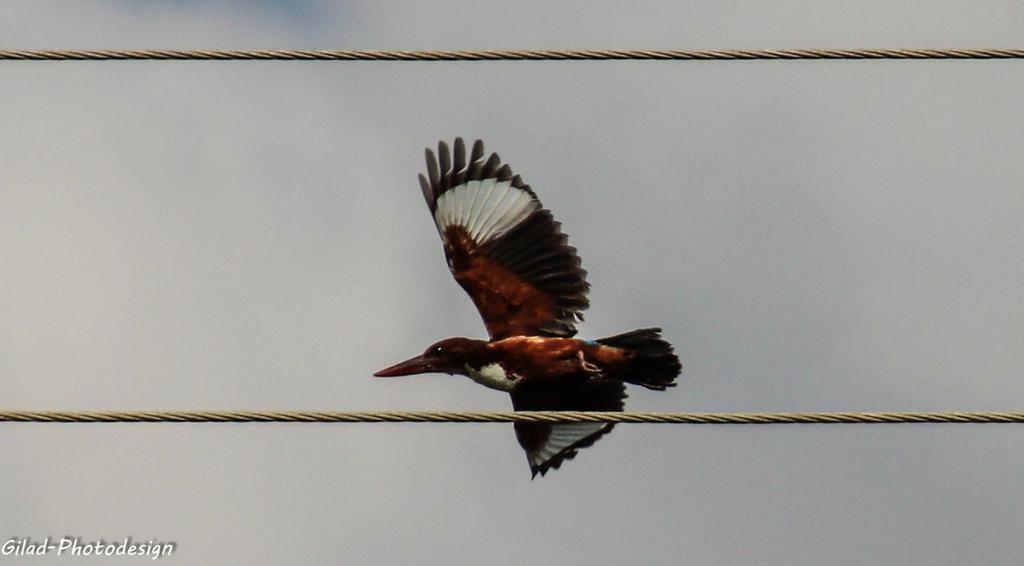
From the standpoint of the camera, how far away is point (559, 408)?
29.4ft

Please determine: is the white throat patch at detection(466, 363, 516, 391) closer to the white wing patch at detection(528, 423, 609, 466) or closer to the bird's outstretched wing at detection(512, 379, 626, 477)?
the bird's outstretched wing at detection(512, 379, 626, 477)

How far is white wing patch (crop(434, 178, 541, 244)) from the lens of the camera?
30.2 ft

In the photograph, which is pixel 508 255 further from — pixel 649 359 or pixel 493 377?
pixel 649 359

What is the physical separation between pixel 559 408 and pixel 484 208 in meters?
1.10

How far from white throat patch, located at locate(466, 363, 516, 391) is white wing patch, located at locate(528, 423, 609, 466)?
0.33 metres

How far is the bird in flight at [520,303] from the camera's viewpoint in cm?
894

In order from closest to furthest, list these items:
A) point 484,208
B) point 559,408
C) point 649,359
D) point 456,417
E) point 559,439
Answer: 1. point 456,417
2. point 649,359
3. point 559,408
4. point 559,439
5. point 484,208

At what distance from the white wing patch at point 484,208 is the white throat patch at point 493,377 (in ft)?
2.10

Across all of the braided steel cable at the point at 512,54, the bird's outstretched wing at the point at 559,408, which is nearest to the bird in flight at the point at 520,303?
the bird's outstretched wing at the point at 559,408

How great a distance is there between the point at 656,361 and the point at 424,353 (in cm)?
140

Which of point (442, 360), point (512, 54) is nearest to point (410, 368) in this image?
point (442, 360)

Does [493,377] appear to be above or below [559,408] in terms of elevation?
above

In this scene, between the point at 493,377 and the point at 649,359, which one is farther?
the point at 493,377

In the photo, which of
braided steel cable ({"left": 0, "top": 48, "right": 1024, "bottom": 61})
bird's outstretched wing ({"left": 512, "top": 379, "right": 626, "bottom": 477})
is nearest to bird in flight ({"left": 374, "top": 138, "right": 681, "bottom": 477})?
bird's outstretched wing ({"left": 512, "top": 379, "right": 626, "bottom": 477})
